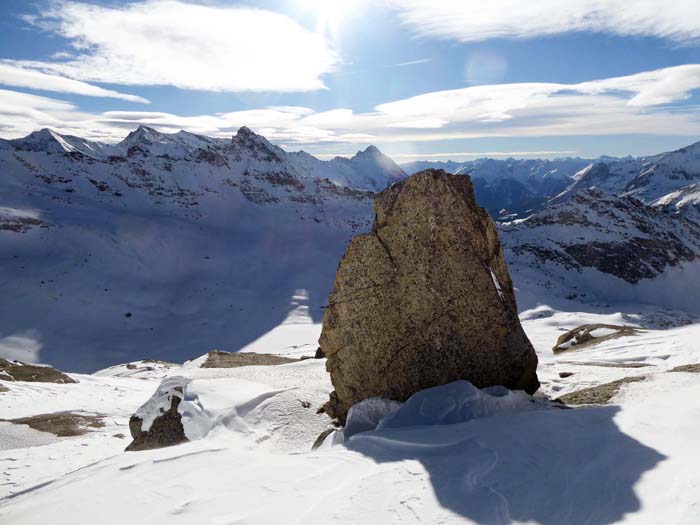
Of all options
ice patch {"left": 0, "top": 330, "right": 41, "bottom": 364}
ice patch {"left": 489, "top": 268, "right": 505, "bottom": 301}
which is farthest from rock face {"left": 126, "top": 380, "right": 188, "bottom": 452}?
ice patch {"left": 0, "top": 330, "right": 41, "bottom": 364}

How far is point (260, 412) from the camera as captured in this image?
33.0 feet

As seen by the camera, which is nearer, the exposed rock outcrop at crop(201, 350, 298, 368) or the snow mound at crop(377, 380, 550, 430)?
the snow mound at crop(377, 380, 550, 430)

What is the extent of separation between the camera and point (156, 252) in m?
74.0

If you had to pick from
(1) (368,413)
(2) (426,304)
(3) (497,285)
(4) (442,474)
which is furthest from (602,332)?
(4) (442,474)

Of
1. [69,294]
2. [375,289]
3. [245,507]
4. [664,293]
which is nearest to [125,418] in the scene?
[375,289]

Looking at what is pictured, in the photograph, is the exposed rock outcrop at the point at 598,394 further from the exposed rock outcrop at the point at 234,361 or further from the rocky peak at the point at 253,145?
the rocky peak at the point at 253,145

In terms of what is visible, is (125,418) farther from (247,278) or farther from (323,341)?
(247,278)

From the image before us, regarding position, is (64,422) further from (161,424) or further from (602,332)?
(602,332)

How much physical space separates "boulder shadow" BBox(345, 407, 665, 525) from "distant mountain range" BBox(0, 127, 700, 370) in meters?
39.7

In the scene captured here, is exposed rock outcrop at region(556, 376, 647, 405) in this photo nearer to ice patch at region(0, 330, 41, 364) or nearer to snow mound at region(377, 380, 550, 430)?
snow mound at region(377, 380, 550, 430)

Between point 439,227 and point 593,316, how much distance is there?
49.1 meters

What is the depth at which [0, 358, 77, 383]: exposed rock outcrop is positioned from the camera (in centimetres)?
2340

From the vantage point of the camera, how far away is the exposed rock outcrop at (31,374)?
23402mm

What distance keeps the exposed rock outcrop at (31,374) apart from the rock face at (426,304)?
2074 cm
